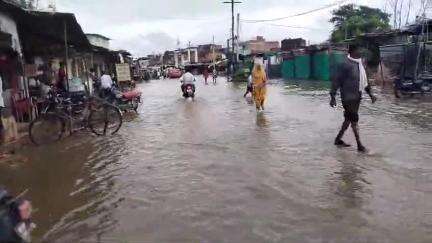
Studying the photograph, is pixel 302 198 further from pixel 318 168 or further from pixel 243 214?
pixel 318 168

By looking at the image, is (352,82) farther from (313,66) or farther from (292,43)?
(292,43)

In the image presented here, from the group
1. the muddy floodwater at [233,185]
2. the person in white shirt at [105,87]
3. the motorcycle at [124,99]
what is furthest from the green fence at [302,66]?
Result: the muddy floodwater at [233,185]

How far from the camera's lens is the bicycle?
10633 millimetres

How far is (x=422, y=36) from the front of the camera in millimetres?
20125

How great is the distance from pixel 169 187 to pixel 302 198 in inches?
69.0

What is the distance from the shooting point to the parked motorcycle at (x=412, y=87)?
1875 centimetres

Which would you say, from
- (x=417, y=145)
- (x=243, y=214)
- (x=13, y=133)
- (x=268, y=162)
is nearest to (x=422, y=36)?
(x=417, y=145)

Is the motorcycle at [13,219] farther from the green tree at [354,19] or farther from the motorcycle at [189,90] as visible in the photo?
the green tree at [354,19]

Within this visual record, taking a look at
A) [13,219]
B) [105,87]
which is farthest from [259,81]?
[13,219]

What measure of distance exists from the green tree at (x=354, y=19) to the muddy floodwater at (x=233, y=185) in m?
30.8

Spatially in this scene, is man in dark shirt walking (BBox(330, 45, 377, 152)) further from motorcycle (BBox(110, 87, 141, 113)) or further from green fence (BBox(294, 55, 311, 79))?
green fence (BBox(294, 55, 311, 79))

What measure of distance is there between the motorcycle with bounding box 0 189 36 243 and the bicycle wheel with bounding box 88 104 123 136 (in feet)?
27.5

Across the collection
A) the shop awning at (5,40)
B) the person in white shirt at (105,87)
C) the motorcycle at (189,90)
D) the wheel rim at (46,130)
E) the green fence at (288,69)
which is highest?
the shop awning at (5,40)

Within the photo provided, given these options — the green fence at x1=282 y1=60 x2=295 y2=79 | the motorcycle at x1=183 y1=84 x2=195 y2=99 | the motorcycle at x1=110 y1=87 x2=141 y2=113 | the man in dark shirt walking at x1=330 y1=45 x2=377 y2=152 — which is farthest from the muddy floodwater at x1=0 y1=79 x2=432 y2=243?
the green fence at x1=282 y1=60 x2=295 y2=79
